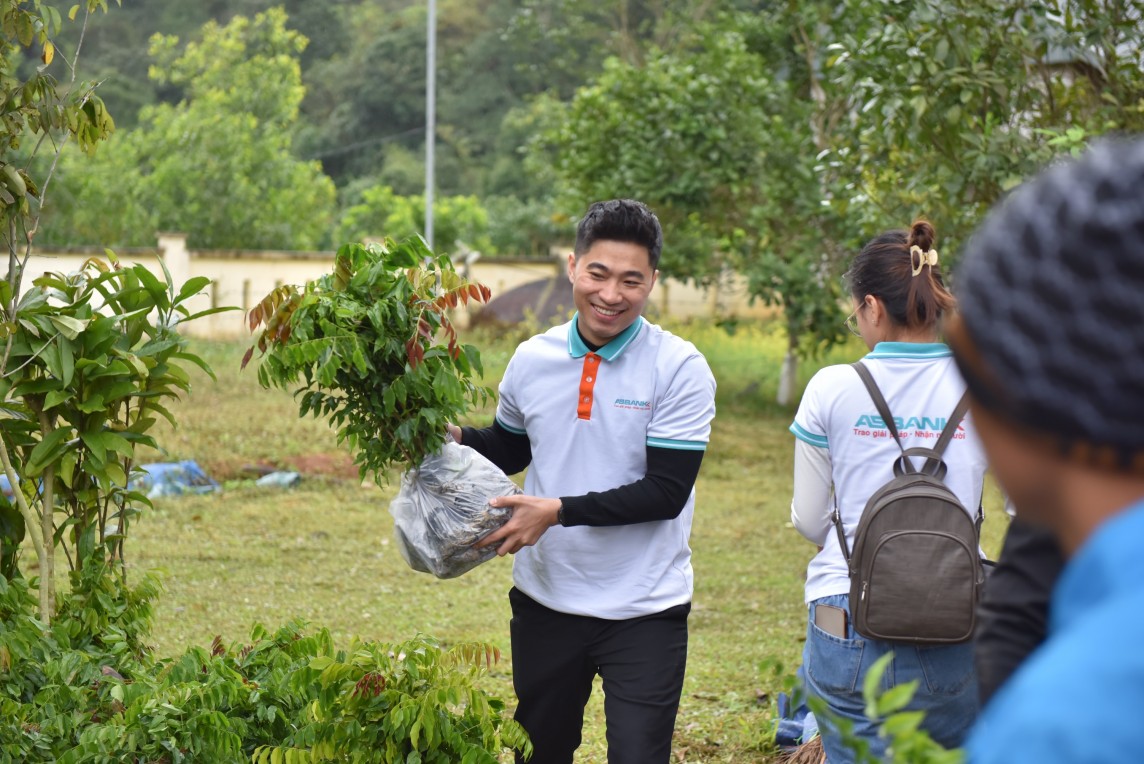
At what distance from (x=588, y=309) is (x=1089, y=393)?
245 cm

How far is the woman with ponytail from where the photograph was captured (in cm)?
301

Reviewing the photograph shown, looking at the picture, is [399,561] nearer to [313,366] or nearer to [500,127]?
[313,366]

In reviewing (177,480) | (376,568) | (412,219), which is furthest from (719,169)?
(412,219)

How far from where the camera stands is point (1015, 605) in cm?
181

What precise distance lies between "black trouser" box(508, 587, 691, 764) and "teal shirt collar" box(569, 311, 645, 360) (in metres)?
0.68

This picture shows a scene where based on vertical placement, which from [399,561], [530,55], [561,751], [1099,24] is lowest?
[399,561]

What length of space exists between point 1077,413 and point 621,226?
96.3 inches

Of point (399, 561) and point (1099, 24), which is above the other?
point (1099, 24)

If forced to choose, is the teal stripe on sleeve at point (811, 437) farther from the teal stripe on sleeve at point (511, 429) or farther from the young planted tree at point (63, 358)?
the young planted tree at point (63, 358)

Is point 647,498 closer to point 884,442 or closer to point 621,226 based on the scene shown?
point 884,442

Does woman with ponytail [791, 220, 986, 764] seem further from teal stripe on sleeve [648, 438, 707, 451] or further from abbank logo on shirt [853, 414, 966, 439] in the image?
teal stripe on sleeve [648, 438, 707, 451]

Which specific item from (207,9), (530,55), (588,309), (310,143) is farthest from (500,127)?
(588,309)

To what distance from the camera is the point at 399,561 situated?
8.58 metres

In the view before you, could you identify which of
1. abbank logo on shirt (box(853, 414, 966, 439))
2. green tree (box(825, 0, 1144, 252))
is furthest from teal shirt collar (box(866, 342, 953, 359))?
green tree (box(825, 0, 1144, 252))
